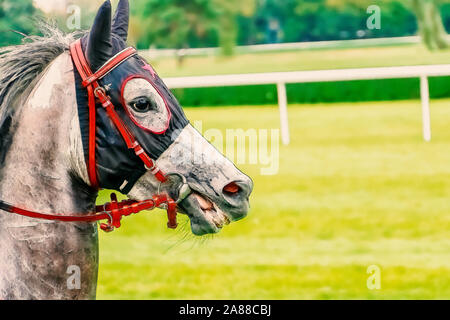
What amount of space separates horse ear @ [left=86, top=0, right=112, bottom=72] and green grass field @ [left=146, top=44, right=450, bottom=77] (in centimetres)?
→ 994

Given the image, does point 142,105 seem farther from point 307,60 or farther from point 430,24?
point 430,24

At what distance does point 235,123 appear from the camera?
9930mm

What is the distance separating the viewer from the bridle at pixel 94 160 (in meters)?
1.84

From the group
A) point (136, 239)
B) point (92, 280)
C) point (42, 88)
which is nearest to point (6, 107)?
point (42, 88)

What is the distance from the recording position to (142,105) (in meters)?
1.87

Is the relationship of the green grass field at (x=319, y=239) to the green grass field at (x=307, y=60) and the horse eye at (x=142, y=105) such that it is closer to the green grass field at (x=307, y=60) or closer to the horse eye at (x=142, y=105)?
the horse eye at (x=142, y=105)

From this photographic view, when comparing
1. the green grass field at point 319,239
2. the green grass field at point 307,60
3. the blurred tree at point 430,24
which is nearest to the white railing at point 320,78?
the green grass field at point 319,239

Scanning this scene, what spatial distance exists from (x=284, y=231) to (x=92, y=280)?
408cm

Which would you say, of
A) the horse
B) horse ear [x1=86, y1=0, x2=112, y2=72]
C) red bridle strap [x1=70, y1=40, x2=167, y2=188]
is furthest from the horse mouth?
horse ear [x1=86, y1=0, x2=112, y2=72]

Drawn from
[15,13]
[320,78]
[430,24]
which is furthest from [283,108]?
[430,24]

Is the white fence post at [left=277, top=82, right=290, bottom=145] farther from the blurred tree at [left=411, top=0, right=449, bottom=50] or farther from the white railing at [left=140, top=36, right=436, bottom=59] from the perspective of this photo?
the blurred tree at [left=411, top=0, right=449, bottom=50]

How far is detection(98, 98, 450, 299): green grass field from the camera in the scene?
469cm
